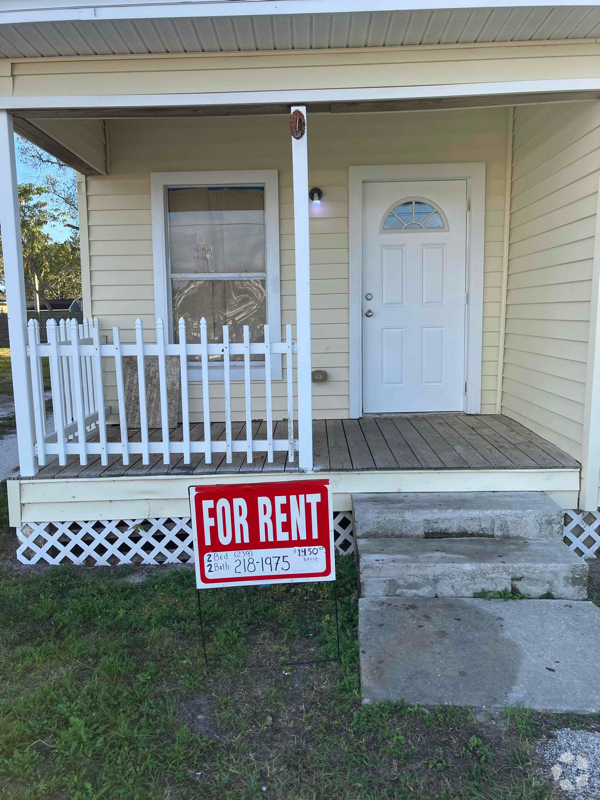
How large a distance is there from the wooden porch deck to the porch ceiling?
7.58 feet

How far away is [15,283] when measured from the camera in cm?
335

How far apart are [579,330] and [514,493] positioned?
1.05 meters

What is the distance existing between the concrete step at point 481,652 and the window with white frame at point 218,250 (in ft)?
8.65

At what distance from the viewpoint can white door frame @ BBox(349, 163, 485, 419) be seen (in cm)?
466

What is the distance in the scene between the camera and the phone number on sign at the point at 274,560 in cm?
247

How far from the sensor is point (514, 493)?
3461mm

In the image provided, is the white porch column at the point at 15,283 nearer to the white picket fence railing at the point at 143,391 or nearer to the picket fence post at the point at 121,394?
the white picket fence railing at the point at 143,391

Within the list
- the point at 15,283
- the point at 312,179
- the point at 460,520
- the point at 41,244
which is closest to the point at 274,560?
the point at 460,520

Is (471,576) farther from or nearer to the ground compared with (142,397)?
nearer to the ground

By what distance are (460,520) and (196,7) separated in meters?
2.90

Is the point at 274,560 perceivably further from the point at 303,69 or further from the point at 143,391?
the point at 303,69

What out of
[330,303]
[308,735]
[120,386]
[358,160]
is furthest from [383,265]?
[308,735]

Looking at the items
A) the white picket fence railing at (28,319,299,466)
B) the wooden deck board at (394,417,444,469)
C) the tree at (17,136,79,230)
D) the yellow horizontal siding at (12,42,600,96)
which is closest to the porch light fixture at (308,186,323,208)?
the yellow horizontal siding at (12,42,600,96)

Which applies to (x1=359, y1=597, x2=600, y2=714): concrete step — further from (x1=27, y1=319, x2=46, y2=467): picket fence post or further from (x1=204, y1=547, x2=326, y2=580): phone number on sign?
(x1=27, y1=319, x2=46, y2=467): picket fence post
